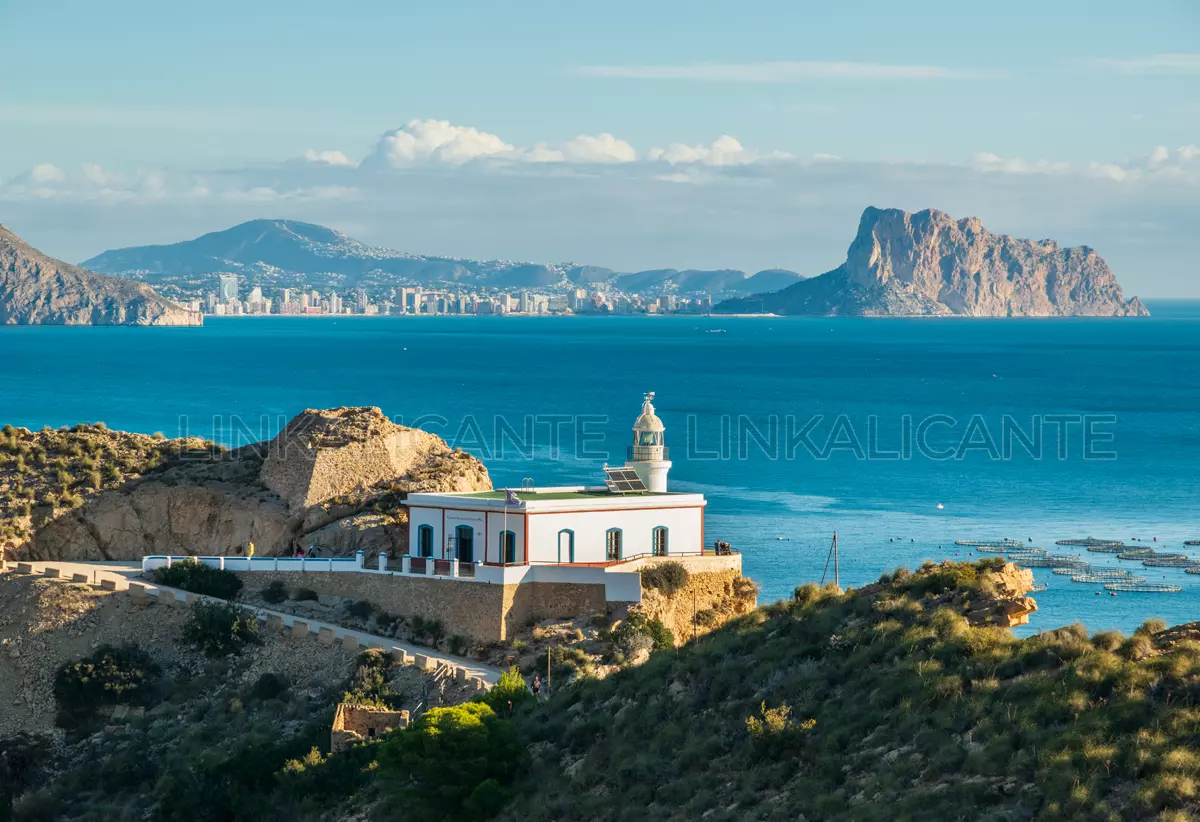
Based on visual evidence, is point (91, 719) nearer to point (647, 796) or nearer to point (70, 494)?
point (70, 494)

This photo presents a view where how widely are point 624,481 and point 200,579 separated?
38.7 feet

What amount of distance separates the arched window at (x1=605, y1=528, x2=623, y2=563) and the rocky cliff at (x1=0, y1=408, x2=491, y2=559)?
21.7ft

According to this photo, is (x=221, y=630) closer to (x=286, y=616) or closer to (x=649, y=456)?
(x=286, y=616)

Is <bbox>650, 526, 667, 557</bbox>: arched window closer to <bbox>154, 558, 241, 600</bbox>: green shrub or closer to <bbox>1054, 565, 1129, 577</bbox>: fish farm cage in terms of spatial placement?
<bbox>154, 558, 241, 600</bbox>: green shrub

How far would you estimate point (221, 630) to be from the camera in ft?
146

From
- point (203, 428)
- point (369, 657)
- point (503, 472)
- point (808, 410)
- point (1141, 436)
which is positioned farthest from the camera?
point (808, 410)

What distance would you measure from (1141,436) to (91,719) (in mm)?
94686

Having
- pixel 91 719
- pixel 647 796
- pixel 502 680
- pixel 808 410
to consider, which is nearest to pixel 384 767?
pixel 502 680

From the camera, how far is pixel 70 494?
51688 mm

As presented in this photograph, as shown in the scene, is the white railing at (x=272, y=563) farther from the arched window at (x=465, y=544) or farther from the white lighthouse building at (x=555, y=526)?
the arched window at (x=465, y=544)

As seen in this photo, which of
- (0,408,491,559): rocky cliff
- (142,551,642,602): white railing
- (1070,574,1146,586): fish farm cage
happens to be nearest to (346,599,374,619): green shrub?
(142,551,642,602): white railing

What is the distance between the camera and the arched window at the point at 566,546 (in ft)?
149

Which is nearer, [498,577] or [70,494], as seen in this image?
[498,577]

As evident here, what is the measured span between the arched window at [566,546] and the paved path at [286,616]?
3787mm
